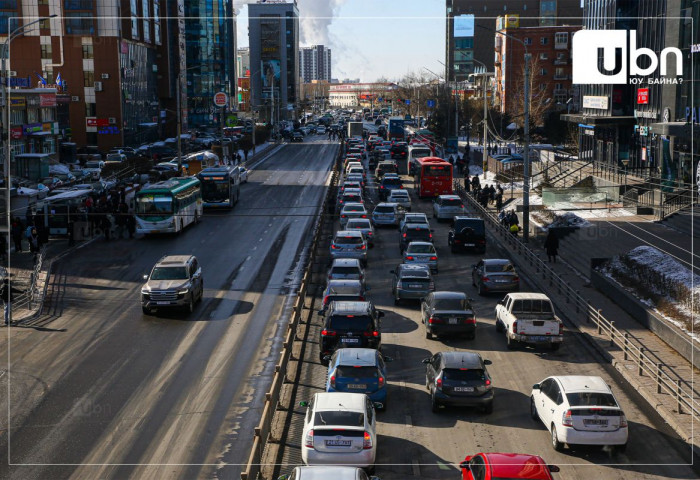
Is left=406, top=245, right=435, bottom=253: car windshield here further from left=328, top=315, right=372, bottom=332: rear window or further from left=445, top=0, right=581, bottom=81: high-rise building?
left=445, top=0, right=581, bottom=81: high-rise building

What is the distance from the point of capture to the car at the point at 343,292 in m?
28.8

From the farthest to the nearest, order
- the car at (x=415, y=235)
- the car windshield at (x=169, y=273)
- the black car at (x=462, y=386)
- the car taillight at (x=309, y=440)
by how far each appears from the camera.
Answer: the car at (x=415, y=235) → the car windshield at (x=169, y=273) → the black car at (x=462, y=386) → the car taillight at (x=309, y=440)

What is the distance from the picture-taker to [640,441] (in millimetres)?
18547

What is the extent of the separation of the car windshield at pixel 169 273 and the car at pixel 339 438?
15.0 metres

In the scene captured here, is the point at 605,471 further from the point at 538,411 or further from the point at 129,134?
the point at 129,134

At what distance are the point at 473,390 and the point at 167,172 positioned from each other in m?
54.0

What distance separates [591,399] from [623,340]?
7.53m

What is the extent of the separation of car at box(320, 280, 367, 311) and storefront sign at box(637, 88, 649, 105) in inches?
1243

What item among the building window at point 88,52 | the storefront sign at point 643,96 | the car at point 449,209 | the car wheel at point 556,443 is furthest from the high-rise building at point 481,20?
the car wheel at point 556,443

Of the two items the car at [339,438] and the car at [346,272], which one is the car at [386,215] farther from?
the car at [339,438]

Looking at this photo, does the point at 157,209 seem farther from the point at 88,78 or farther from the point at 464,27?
the point at 464,27

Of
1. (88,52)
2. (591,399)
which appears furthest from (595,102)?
(88,52)

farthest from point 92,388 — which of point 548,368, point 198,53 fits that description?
point 198,53

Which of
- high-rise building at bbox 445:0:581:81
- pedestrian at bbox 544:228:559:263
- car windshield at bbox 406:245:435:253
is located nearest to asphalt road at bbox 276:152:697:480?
car windshield at bbox 406:245:435:253
